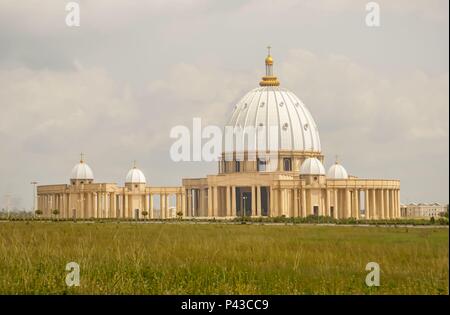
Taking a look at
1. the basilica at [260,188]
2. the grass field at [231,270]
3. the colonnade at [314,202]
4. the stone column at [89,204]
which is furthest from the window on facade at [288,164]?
the grass field at [231,270]

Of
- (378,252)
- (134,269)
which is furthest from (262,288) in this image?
(378,252)

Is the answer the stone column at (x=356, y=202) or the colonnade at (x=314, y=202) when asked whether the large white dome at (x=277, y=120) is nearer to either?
the colonnade at (x=314, y=202)

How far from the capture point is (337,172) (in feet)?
409

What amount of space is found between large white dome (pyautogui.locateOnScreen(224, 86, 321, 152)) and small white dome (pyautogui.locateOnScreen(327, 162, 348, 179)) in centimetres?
1119

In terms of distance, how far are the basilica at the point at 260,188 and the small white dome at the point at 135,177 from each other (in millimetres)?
27

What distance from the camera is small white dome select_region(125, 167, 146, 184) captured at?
12825 cm

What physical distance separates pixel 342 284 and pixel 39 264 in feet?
27.6

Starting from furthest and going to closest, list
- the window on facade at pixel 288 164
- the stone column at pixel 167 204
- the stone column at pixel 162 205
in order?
the window on facade at pixel 288 164 → the stone column at pixel 167 204 → the stone column at pixel 162 205

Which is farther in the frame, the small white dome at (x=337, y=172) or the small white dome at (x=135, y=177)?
the small white dome at (x=135, y=177)

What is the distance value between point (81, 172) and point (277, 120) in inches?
1157

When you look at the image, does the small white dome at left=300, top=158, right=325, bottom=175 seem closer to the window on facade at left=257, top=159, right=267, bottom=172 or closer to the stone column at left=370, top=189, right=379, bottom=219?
the stone column at left=370, top=189, right=379, bottom=219

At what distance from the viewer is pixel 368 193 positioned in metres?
123

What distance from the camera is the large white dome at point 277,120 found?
442ft

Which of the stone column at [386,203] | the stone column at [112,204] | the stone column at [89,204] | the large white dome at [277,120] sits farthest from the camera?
the large white dome at [277,120]
